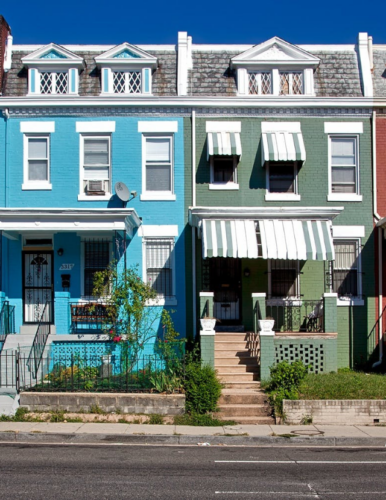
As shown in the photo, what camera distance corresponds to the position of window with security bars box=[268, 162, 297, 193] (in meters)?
18.6

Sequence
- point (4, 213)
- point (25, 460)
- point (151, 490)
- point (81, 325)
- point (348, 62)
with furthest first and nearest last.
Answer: point (348, 62), point (81, 325), point (4, 213), point (25, 460), point (151, 490)

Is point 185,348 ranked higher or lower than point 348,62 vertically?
lower

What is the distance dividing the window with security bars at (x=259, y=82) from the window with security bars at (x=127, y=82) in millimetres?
3265

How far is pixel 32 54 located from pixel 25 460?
12.6 metres

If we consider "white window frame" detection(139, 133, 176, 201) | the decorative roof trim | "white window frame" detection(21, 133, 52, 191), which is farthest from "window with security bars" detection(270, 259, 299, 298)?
the decorative roof trim

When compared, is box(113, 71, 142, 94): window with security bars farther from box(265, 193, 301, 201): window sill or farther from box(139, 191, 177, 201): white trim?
box(265, 193, 301, 201): window sill

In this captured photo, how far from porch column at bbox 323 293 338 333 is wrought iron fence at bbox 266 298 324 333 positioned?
89 centimetres

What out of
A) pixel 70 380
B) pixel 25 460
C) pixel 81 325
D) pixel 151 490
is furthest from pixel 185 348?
pixel 151 490

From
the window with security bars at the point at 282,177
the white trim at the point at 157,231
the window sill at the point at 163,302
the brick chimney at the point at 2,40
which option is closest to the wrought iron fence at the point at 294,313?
the window sill at the point at 163,302

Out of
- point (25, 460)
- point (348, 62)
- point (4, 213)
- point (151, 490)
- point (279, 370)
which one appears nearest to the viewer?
point (151, 490)

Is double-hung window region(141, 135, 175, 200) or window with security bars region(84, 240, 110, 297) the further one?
double-hung window region(141, 135, 175, 200)

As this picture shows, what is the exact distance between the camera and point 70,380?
14.6 metres

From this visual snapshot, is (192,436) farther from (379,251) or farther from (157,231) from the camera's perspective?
(379,251)

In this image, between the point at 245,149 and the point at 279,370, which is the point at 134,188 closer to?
the point at 245,149
